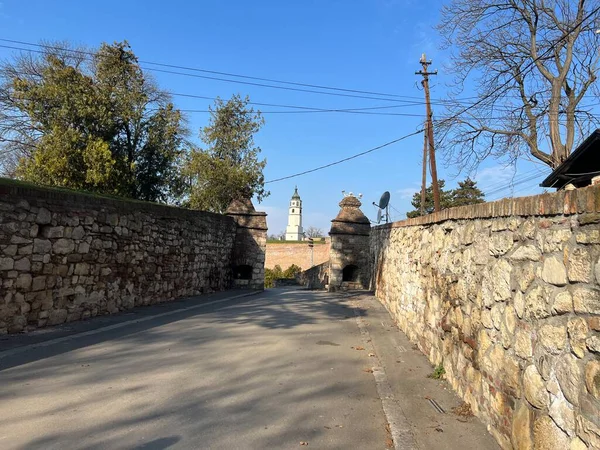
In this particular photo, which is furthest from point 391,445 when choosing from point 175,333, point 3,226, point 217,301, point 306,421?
point 217,301

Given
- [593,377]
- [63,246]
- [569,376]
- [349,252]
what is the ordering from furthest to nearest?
[349,252], [63,246], [569,376], [593,377]

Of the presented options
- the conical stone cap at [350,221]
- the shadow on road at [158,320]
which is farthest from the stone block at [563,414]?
the conical stone cap at [350,221]

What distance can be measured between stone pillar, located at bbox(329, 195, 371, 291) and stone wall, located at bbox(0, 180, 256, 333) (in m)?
8.58

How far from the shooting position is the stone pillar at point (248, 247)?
2008cm

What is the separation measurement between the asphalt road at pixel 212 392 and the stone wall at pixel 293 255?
40828mm

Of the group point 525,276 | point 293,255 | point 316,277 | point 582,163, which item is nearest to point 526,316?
point 525,276

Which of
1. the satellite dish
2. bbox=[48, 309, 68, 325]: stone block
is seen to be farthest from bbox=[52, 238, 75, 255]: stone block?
the satellite dish

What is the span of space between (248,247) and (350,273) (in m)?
5.19

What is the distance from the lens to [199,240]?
51.0 feet

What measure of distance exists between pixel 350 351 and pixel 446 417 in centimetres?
306

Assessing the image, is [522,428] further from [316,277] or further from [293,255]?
[293,255]

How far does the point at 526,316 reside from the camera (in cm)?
334

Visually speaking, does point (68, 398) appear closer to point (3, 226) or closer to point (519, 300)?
point (3, 226)

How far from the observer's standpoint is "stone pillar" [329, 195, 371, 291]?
21.1 meters
